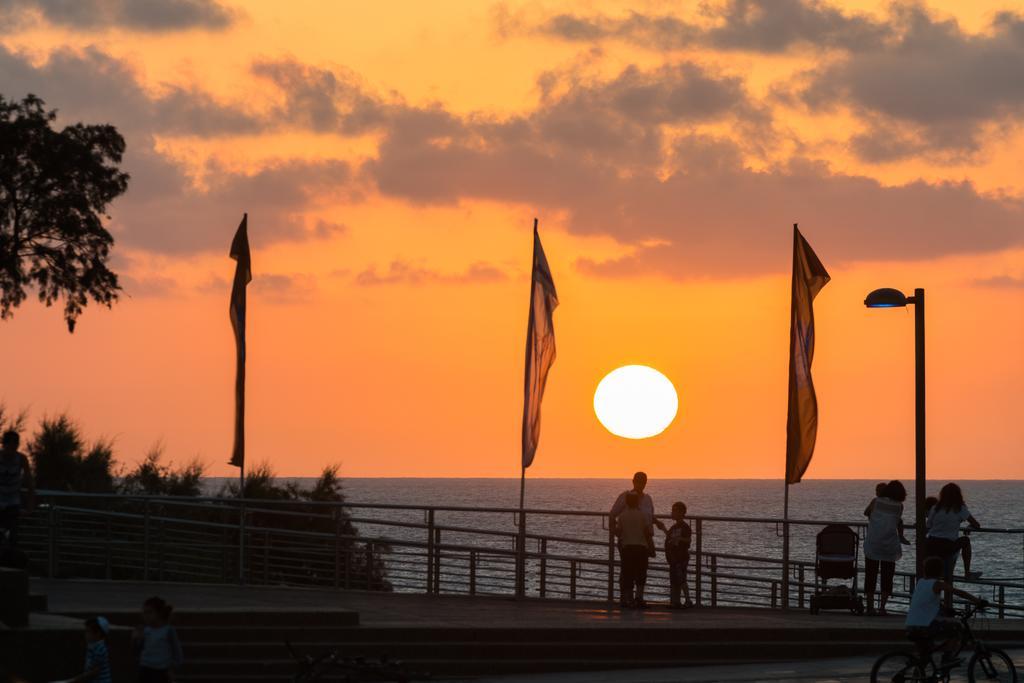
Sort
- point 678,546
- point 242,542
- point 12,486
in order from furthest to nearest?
point 242,542, point 678,546, point 12,486

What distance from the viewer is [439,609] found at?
73.4 feet

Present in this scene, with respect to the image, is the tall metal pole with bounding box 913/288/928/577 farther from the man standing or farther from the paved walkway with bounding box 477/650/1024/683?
the man standing

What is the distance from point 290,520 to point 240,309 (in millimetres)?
12824

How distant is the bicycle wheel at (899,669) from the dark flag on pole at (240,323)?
1145cm

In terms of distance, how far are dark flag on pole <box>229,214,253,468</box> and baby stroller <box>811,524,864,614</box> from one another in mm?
8241

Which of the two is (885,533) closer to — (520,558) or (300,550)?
(520,558)

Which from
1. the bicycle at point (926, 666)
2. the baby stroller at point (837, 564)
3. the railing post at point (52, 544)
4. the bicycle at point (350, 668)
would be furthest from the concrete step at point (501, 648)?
the railing post at point (52, 544)

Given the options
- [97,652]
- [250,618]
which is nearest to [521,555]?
[250,618]

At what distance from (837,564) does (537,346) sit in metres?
5.35

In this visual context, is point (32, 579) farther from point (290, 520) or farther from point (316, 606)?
point (290, 520)

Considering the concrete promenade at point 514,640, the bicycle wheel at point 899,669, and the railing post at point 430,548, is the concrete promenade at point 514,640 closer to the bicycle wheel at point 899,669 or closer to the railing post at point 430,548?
the railing post at point 430,548

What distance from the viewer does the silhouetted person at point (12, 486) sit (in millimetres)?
19844

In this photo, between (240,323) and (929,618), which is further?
(240,323)

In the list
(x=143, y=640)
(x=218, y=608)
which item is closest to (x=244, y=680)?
(x=218, y=608)
